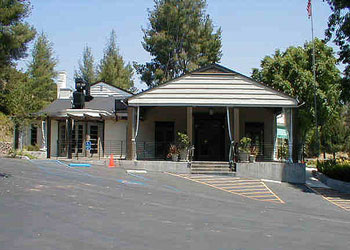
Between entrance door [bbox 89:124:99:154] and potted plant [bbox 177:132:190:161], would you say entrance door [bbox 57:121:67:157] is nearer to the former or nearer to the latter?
entrance door [bbox 89:124:99:154]

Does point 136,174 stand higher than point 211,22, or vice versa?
point 211,22

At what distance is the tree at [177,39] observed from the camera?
4059 centimetres

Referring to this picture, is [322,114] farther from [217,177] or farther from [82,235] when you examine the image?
[82,235]

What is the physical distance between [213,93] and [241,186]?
17.8ft

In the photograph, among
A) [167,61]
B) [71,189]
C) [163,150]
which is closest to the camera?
[71,189]

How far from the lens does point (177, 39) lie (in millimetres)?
40938

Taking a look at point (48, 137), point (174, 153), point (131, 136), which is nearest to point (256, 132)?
point (174, 153)

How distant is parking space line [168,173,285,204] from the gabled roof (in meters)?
3.91

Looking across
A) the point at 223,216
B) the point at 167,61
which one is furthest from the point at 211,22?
the point at 223,216

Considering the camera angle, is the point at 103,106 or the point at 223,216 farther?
the point at 103,106

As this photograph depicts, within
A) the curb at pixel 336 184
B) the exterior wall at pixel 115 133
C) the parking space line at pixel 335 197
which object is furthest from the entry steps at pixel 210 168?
the exterior wall at pixel 115 133

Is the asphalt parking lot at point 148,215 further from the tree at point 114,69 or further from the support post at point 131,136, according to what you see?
the tree at point 114,69

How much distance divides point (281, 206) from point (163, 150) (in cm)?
1129

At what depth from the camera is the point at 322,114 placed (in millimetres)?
28625
